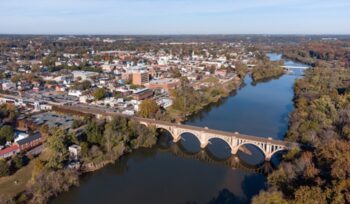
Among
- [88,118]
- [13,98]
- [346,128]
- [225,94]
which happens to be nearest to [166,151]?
[88,118]

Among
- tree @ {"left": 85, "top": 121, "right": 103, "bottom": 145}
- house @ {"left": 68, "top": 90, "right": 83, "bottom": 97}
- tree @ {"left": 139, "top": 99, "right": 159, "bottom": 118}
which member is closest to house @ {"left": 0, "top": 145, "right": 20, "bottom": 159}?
tree @ {"left": 85, "top": 121, "right": 103, "bottom": 145}

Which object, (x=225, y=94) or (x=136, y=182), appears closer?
(x=136, y=182)

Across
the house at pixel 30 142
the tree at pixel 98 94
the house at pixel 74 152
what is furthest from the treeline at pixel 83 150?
the tree at pixel 98 94

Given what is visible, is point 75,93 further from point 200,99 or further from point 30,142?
point 30,142

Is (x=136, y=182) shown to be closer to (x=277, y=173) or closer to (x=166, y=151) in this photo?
(x=166, y=151)

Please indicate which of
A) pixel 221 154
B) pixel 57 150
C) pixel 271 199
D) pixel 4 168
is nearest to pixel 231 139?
pixel 221 154

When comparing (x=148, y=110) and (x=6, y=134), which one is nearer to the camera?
(x=6, y=134)

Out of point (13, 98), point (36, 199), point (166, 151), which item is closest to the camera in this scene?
point (36, 199)
